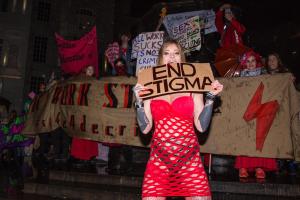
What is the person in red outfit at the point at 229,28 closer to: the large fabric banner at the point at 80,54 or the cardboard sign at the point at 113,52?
the cardboard sign at the point at 113,52

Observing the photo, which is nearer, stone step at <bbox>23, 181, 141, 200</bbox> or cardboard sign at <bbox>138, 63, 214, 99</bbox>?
cardboard sign at <bbox>138, 63, 214, 99</bbox>

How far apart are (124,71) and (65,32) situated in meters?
27.7

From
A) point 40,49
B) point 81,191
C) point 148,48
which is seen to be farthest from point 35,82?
point 81,191

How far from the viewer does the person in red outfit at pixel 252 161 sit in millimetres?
6719

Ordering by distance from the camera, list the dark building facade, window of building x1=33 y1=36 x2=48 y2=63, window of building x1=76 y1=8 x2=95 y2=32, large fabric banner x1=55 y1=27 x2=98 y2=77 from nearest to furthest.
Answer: large fabric banner x1=55 y1=27 x2=98 y2=77 → the dark building facade → window of building x1=33 y1=36 x2=48 y2=63 → window of building x1=76 y1=8 x2=95 y2=32

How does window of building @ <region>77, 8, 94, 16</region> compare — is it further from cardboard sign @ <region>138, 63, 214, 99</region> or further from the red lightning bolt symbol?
cardboard sign @ <region>138, 63, 214, 99</region>

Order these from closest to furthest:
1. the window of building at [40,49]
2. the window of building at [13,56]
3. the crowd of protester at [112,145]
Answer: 1. the crowd of protester at [112,145]
2. the window of building at [13,56]
3. the window of building at [40,49]

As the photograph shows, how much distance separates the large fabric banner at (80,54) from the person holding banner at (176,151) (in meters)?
7.81

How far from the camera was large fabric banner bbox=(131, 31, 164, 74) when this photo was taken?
988 cm

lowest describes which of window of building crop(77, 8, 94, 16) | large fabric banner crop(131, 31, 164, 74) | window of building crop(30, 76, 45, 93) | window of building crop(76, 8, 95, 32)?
large fabric banner crop(131, 31, 164, 74)

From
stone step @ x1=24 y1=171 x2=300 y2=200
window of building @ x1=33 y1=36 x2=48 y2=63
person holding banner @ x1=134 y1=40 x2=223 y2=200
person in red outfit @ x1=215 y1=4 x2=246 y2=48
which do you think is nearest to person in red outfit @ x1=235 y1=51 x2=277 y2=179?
stone step @ x1=24 y1=171 x2=300 y2=200

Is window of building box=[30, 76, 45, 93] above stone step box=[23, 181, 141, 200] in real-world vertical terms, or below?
above

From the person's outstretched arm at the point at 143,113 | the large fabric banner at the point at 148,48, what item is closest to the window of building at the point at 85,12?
the large fabric banner at the point at 148,48

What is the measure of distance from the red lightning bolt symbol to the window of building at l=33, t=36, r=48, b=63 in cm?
3065
